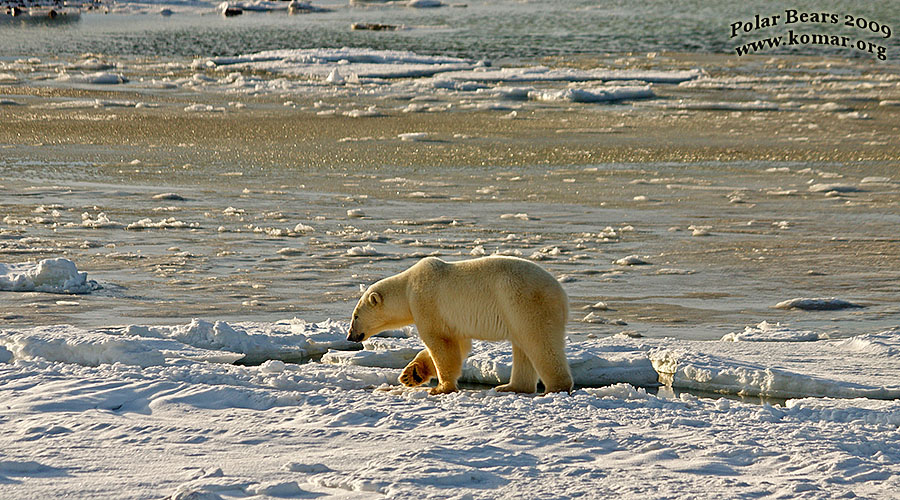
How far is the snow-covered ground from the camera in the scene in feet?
11.5

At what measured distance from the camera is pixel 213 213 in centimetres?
1008

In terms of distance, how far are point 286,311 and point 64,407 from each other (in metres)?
2.69

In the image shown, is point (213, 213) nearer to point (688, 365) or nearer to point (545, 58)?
point (688, 365)

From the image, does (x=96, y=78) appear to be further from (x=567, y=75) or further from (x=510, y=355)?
(x=510, y=355)

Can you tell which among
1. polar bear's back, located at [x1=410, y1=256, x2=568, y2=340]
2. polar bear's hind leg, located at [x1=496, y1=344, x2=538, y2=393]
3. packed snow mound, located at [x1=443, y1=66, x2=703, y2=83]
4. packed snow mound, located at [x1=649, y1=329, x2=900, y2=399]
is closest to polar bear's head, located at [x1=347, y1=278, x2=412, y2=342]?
polar bear's back, located at [x1=410, y1=256, x2=568, y2=340]

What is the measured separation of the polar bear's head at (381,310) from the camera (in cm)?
512

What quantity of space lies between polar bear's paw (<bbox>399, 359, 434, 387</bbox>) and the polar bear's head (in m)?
0.25

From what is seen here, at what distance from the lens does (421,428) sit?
406 centimetres

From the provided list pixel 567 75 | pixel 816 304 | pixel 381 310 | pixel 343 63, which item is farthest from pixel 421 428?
pixel 343 63

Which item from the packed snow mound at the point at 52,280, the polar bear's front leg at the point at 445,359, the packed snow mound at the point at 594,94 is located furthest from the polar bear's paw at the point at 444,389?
the packed snow mound at the point at 594,94

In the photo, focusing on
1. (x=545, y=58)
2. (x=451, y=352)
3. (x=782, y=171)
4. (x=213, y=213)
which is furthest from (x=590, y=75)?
(x=451, y=352)

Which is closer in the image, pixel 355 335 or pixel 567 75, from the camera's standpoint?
pixel 355 335

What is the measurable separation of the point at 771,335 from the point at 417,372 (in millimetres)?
2340

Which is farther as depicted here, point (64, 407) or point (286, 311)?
point (286, 311)
